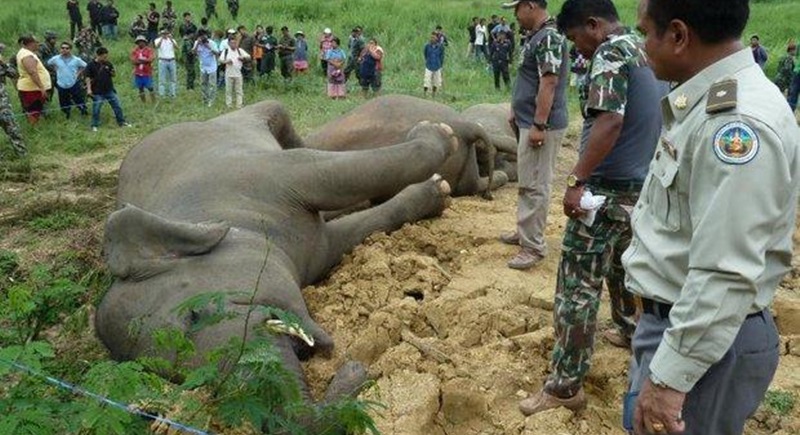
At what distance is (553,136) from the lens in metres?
5.57

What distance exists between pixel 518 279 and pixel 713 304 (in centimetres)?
351

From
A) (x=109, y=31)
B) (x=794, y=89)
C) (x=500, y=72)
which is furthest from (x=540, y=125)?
(x=109, y=31)

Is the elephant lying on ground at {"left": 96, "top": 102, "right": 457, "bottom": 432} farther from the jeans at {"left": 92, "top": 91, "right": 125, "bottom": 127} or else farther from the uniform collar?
the jeans at {"left": 92, "top": 91, "right": 125, "bottom": 127}

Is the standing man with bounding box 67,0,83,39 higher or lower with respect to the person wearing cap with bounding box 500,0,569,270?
lower

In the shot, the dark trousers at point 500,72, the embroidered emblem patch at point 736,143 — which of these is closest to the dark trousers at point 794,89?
the dark trousers at point 500,72

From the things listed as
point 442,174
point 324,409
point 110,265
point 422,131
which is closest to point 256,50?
point 442,174

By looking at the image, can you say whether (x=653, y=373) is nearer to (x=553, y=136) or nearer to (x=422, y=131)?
(x=553, y=136)

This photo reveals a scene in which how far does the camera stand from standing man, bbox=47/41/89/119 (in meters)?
13.7

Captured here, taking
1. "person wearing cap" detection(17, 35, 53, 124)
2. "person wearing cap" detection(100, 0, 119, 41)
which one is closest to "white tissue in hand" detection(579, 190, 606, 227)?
"person wearing cap" detection(17, 35, 53, 124)

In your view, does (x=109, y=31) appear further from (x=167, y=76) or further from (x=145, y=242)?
(x=145, y=242)

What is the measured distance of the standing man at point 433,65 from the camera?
1711 centimetres

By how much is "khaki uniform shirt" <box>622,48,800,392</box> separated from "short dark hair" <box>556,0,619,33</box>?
180cm

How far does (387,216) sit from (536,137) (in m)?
1.51

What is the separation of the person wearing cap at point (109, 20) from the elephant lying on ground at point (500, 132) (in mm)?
15996
